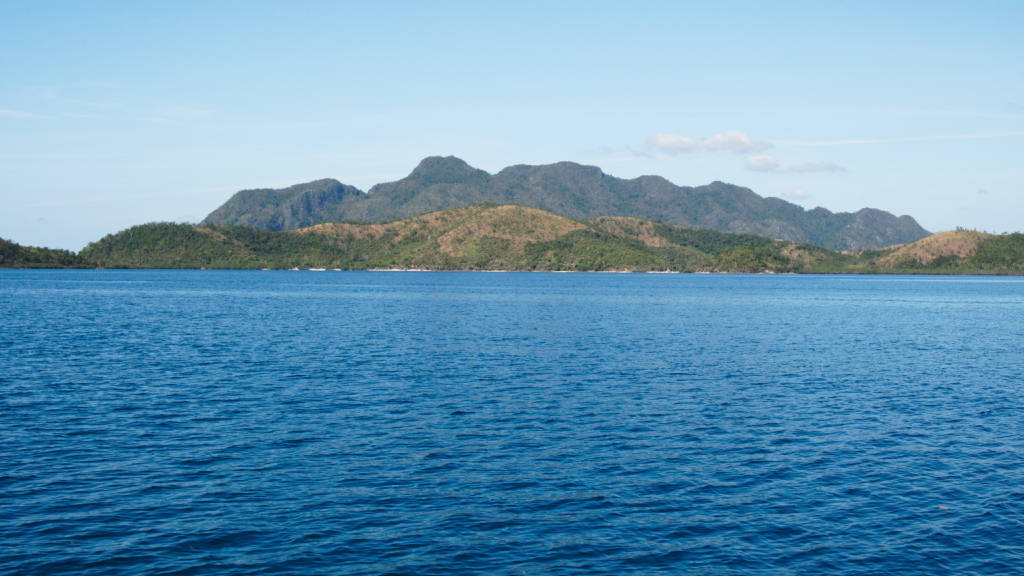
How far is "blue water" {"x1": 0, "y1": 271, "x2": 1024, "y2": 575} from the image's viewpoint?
23297 millimetres

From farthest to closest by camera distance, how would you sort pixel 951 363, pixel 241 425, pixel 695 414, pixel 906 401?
pixel 951 363, pixel 906 401, pixel 695 414, pixel 241 425

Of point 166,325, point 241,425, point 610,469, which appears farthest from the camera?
point 166,325

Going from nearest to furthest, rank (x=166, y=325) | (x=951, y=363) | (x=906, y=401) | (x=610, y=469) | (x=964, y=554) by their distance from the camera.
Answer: (x=964, y=554), (x=610, y=469), (x=906, y=401), (x=951, y=363), (x=166, y=325)

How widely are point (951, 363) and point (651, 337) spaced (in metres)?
32.2

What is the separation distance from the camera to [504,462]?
33.1 meters

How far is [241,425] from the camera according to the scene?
39.4m

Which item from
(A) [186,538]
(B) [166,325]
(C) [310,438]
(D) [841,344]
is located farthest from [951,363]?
(B) [166,325]

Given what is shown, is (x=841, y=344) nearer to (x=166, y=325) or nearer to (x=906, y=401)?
(x=906, y=401)

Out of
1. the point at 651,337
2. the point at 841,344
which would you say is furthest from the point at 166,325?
the point at 841,344

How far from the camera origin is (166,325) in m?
98.6

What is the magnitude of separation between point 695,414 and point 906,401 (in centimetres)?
1662

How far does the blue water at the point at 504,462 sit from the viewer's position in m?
23.3

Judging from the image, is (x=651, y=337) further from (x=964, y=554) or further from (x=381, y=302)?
(x=381, y=302)

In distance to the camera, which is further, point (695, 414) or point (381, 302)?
point (381, 302)
